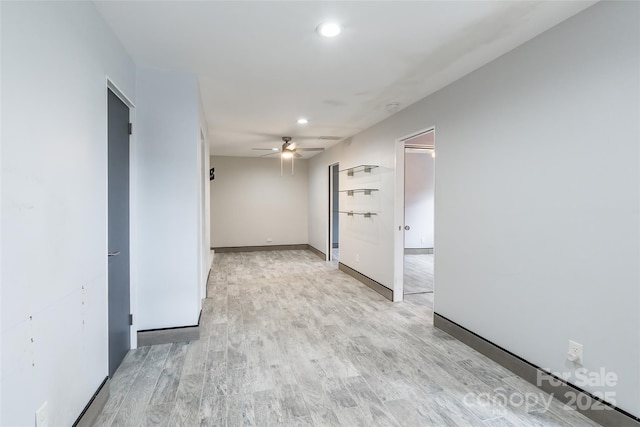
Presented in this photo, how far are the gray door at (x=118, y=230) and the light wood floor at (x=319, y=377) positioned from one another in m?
0.24

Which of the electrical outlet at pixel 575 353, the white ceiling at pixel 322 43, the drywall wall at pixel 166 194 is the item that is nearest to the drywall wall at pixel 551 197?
the electrical outlet at pixel 575 353

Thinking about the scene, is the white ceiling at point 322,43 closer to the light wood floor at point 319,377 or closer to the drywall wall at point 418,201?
the light wood floor at point 319,377

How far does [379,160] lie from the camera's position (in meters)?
4.80

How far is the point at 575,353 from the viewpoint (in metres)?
2.11

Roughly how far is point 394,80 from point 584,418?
287 cm

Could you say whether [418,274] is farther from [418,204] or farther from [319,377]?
[319,377]

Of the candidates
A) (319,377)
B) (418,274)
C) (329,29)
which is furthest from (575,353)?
(418,274)

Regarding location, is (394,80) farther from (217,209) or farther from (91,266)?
(217,209)

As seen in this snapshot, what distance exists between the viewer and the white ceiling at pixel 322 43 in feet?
6.57

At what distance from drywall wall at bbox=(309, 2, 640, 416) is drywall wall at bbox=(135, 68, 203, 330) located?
96.3 inches

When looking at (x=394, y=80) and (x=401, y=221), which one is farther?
(x=401, y=221)

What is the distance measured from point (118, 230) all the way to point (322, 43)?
2.06 metres

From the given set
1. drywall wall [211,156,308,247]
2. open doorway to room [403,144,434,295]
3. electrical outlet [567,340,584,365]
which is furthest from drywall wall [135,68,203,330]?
open doorway to room [403,144,434,295]

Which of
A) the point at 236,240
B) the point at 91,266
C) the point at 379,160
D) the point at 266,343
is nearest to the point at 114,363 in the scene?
the point at 91,266
